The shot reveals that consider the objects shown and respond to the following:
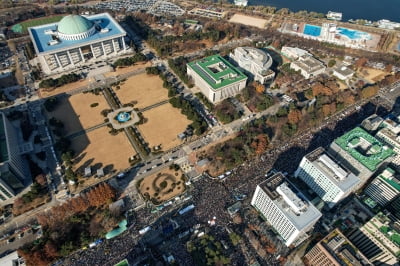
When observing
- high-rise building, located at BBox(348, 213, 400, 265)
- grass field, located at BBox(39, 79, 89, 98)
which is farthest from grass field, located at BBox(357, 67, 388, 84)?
grass field, located at BBox(39, 79, 89, 98)

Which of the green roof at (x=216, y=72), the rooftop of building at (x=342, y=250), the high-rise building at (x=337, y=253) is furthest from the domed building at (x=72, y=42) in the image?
the rooftop of building at (x=342, y=250)

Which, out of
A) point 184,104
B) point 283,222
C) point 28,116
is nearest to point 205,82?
point 184,104

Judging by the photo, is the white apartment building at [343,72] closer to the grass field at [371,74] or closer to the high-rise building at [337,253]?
the grass field at [371,74]

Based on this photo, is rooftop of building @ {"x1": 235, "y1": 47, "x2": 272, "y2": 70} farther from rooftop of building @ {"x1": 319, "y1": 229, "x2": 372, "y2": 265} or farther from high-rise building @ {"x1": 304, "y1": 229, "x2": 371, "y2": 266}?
high-rise building @ {"x1": 304, "y1": 229, "x2": 371, "y2": 266}

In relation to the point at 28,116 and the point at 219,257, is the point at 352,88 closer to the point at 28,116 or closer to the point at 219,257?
the point at 219,257

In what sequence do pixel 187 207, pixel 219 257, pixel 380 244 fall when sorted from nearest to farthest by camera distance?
pixel 380 244 < pixel 219 257 < pixel 187 207

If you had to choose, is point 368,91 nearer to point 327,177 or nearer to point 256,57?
point 256,57
